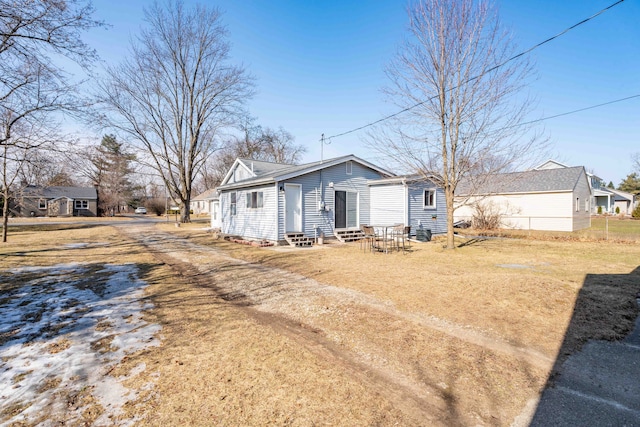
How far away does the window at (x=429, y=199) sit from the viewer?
1612 centimetres

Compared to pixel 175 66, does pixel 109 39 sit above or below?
below

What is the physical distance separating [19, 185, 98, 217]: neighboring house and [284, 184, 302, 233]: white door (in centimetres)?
4465

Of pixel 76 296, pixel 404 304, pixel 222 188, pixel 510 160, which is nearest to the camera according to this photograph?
pixel 404 304

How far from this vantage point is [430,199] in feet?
54.0

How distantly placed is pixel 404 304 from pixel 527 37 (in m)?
9.61

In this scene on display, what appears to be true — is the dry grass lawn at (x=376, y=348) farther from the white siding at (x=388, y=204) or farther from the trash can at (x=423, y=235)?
the white siding at (x=388, y=204)

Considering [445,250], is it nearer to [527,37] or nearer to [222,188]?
[527,37]

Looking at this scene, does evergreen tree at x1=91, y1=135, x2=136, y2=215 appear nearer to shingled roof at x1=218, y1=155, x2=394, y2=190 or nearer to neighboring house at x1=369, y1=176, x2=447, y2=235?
shingled roof at x1=218, y1=155, x2=394, y2=190

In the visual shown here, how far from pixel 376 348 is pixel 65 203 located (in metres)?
55.0

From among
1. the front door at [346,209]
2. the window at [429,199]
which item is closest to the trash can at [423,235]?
the window at [429,199]

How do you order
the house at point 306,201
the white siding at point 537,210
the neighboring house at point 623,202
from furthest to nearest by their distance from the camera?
the neighboring house at point 623,202
the white siding at point 537,210
the house at point 306,201

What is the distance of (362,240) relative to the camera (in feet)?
47.8

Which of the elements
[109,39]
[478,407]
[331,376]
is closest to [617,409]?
[478,407]

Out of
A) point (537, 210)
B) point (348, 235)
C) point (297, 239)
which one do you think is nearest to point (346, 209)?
point (348, 235)
